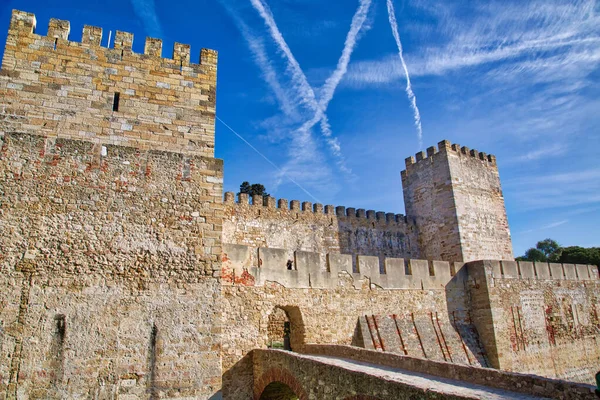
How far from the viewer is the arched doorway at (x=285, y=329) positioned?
9.68 metres

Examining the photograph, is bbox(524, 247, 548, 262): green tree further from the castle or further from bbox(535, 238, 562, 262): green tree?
the castle

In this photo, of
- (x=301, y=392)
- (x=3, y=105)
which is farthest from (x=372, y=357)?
(x=3, y=105)

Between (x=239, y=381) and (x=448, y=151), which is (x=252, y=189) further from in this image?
(x=239, y=381)

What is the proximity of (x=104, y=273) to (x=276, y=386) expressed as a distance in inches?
158

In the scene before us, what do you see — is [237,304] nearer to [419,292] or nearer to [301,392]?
[301,392]

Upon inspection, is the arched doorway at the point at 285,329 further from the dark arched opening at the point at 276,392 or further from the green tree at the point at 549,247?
the green tree at the point at 549,247

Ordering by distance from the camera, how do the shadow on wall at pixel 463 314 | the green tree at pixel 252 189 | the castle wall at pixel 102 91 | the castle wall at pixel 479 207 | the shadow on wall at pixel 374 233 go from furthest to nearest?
the green tree at pixel 252 189 → the shadow on wall at pixel 374 233 → the castle wall at pixel 479 207 → the shadow on wall at pixel 463 314 → the castle wall at pixel 102 91

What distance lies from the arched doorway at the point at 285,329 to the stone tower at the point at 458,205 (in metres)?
9.07

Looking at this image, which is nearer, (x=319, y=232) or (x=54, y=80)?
(x=54, y=80)

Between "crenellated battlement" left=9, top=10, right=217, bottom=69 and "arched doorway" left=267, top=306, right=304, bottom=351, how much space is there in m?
6.04

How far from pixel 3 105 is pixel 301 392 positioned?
24.1 ft

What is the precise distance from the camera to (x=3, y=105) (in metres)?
7.45

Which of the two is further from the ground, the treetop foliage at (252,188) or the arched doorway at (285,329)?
the treetop foliage at (252,188)

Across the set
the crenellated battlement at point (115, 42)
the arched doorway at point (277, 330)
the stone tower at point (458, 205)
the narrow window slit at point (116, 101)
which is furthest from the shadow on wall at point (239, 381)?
the stone tower at point (458, 205)
